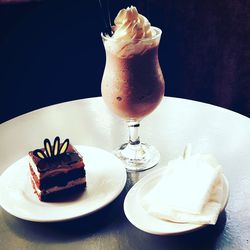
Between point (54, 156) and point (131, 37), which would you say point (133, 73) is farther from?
point (54, 156)

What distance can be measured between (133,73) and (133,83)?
0.02 metres

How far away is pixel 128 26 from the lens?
1045mm

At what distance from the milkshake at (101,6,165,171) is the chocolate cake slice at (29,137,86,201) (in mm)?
165

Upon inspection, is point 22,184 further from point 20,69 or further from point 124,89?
point 20,69

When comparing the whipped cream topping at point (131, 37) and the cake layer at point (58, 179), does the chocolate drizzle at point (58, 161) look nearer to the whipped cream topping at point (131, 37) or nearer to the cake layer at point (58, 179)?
the cake layer at point (58, 179)

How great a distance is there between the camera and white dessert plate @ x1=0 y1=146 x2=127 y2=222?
2.94ft

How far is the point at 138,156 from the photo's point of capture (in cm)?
115

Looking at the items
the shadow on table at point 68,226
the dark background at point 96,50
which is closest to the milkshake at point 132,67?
the shadow on table at point 68,226

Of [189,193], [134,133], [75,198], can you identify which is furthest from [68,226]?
[134,133]

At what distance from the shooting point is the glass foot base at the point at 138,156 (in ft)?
3.63

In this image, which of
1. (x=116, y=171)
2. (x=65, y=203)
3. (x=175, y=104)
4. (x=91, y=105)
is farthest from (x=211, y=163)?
(x=91, y=105)

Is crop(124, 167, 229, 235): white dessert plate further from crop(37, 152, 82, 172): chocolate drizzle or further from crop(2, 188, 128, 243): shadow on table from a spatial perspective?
crop(37, 152, 82, 172): chocolate drizzle

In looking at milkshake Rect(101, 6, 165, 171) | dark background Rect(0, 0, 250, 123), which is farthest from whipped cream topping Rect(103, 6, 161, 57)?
dark background Rect(0, 0, 250, 123)

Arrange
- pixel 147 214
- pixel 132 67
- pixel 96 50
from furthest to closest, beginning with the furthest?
1. pixel 96 50
2. pixel 132 67
3. pixel 147 214
